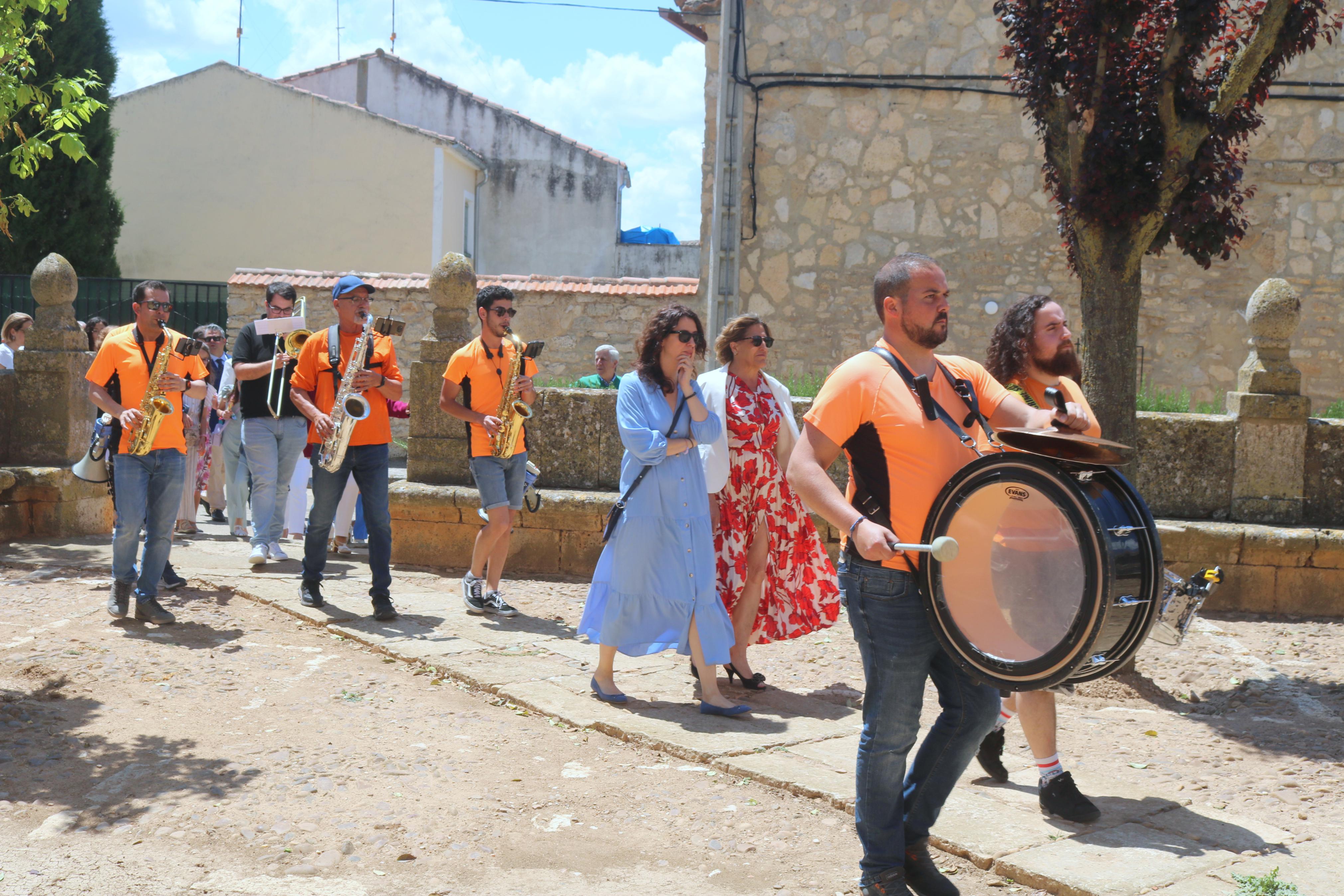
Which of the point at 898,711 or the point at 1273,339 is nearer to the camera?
the point at 898,711

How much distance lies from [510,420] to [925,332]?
401 centimetres

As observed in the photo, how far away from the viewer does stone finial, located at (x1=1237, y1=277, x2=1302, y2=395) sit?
7859 millimetres

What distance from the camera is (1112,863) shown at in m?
3.59

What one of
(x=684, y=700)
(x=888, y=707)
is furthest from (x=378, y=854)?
(x=684, y=700)

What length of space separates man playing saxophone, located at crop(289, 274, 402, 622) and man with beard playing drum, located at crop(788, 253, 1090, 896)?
154 inches

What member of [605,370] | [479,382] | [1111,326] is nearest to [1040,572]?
[1111,326]

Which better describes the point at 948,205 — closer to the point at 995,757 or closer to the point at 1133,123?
the point at 1133,123

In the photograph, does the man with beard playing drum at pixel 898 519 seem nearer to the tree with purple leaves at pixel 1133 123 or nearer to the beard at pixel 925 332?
the beard at pixel 925 332

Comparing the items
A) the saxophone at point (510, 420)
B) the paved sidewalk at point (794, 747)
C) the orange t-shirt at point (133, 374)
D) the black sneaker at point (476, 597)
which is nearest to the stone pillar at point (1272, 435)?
the paved sidewalk at point (794, 747)

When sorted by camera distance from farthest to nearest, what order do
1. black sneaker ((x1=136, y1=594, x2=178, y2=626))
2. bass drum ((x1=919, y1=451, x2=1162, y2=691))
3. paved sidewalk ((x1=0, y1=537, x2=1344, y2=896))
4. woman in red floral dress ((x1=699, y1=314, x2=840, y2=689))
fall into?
black sneaker ((x1=136, y1=594, x2=178, y2=626)) → woman in red floral dress ((x1=699, y1=314, x2=840, y2=689)) → paved sidewalk ((x1=0, y1=537, x2=1344, y2=896)) → bass drum ((x1=919, y1=451, x2=1162, y2=691))

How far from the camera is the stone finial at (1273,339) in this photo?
7.86 meters

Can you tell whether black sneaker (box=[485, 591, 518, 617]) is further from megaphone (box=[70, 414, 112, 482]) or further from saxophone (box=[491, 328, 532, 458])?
megaphone (box=[70, 414, 112, 482])

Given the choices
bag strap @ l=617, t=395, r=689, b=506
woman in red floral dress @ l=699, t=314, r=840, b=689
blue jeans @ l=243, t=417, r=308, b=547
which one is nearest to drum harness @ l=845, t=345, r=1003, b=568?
bag strap @ l=617, t=395, r=689, b=506

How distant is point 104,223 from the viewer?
74.9 feet
